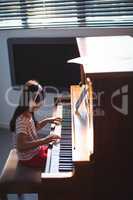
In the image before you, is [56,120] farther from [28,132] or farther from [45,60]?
[45,60]

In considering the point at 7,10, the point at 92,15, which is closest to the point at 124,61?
the point at 92,15

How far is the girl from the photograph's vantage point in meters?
1.72

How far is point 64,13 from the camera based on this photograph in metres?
3.06

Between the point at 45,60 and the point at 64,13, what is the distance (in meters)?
0.55

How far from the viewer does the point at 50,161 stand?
1.56m

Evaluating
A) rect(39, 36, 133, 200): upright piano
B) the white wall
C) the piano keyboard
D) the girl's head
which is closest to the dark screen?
the white wall

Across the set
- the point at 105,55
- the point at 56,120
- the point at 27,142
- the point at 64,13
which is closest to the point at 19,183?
the point at 27,142

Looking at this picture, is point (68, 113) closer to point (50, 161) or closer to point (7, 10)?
point (50, 161)

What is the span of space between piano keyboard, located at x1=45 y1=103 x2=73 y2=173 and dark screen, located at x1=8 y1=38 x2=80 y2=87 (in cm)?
80

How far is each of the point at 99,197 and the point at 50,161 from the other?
0.33 metres

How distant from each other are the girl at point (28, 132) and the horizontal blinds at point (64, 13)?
1.46 metres

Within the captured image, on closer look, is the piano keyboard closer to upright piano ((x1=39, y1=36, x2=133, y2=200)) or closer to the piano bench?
upright piano ((x1=39, y1=36, x2=133, y2=200))

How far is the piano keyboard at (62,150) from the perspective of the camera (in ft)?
4.89

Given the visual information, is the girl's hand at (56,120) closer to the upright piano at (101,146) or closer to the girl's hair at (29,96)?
the girl's hair at (29,96)
